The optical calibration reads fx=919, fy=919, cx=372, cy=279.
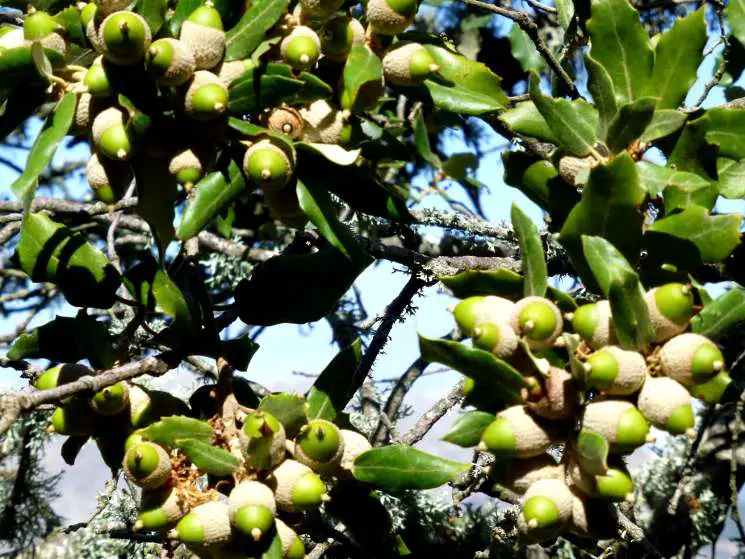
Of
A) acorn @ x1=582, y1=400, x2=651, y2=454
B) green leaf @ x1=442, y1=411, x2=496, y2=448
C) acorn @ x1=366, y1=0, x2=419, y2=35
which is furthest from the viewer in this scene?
acorn @ x1=366, y1=0, x2=419, y2=35

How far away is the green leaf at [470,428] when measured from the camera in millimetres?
1020

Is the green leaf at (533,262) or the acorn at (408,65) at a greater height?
the acorn at (408,65)

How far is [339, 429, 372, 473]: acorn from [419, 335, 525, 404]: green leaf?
0.22 m

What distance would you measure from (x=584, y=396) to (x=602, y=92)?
0.38m

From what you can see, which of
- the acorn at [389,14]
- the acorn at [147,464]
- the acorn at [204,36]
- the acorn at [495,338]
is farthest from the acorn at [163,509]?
the acorn at [389,14]

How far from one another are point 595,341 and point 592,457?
0.13 m

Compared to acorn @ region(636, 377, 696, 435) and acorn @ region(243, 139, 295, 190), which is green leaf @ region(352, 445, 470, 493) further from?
acorn @ region(243, 139, 295, 190)

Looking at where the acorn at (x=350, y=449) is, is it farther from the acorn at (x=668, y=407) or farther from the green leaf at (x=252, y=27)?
the green leaf at (x=252, y=27)

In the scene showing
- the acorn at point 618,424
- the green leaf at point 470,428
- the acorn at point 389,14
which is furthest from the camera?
the acorn at point 389,14

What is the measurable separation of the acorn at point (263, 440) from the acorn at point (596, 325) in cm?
35

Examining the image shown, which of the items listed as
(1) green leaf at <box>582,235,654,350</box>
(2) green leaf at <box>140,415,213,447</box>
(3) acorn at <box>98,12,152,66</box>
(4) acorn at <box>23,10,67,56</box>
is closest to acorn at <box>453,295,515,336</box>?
(1) green leaf at <box>582,235,654,350</box>

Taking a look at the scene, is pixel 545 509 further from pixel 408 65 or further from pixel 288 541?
pixel 408 65

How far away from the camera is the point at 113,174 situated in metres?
1.12

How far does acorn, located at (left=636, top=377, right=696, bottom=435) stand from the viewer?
0.93 meters
